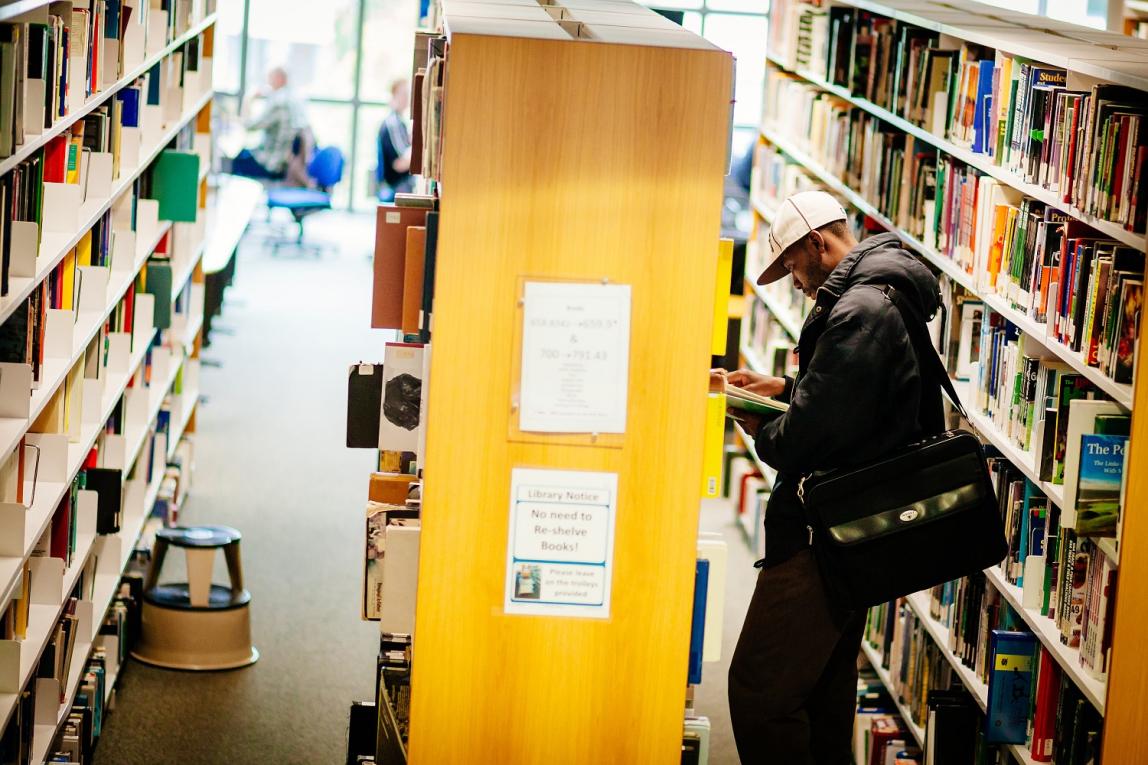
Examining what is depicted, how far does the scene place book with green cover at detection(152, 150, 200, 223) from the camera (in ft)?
18.2

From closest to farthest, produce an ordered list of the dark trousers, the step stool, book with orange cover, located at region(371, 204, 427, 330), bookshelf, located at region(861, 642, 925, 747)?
book with orange cover, located at region(371, 204, 427, 330) < the dark trousers < bookshelf, located at region(861, 642, 925, 747) < the step stool

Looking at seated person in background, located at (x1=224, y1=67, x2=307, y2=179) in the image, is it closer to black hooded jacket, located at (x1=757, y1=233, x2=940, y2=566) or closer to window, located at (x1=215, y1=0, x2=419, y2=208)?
window, located at (x1=215, y1=0, x2=419, y2=208)

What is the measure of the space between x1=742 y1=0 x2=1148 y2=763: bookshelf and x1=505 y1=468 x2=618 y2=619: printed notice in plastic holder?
3.60ft

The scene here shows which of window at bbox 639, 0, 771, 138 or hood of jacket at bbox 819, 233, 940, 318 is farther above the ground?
window at bbox 639, 0, 771, 138

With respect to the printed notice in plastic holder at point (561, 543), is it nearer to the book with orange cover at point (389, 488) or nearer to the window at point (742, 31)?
the book with orange cover at point (389, 488)

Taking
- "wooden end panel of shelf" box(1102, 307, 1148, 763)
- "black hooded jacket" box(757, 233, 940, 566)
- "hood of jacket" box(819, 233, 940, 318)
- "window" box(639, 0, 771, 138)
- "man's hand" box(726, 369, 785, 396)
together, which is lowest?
"wooden end panel of shelf" box(1102, 307, 1148, 763)

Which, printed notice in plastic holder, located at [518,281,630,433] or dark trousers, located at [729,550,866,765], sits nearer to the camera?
printed notice in plastic holder, located at [518,281,630,433]

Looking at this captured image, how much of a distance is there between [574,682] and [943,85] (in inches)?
108

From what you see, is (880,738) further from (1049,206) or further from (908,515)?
(1049,206)

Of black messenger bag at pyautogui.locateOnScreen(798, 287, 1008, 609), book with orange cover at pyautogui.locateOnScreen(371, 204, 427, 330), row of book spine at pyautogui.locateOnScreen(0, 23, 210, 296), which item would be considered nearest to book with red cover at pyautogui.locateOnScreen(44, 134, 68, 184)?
row of book spine at pyautogui.locateOnScreen(0, 23, 210, 296)

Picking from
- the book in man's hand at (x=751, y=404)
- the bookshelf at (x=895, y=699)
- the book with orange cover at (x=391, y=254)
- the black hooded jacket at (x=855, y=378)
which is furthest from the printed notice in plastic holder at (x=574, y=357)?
the bookshelf at (x=895, y=699)

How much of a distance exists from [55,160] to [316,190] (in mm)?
9592

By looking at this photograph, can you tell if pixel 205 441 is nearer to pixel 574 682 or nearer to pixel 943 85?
pixel 943 85

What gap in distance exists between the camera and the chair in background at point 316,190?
510 inches
